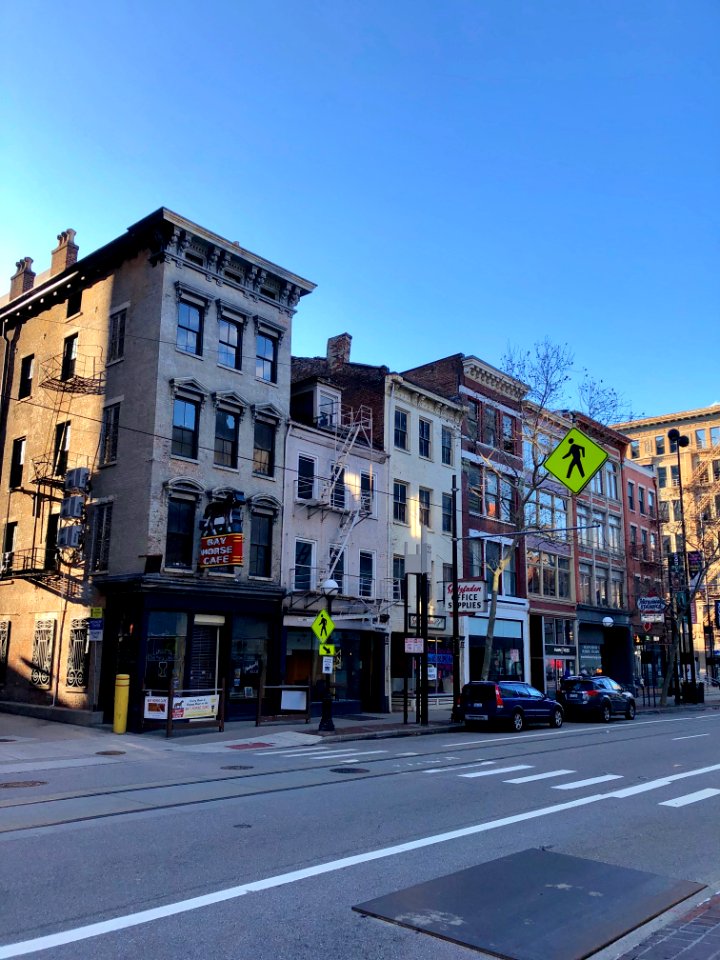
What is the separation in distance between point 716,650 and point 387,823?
69568 mm

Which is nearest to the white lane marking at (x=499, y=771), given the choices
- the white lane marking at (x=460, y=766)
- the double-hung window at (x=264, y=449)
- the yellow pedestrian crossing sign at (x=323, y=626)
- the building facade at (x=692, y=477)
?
the white lane marking at (x=460, y=766)

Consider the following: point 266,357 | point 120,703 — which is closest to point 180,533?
point 120,703

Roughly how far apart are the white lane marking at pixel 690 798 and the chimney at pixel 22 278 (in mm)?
30279

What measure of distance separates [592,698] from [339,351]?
17711 millimetres

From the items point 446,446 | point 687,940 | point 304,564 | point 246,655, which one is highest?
point 446,446

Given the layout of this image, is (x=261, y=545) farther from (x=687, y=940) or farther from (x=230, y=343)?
(x=687, y=940)

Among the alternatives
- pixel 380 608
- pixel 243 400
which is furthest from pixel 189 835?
pixel 380 608

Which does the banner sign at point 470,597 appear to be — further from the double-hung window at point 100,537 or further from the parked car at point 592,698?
the double-hung window at point 100,537

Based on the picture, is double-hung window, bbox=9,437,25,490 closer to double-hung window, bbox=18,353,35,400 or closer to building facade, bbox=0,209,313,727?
building facade, bbox=0,209,313,727

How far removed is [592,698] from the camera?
28531 mm

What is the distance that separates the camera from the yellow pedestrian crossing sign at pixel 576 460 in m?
13.9

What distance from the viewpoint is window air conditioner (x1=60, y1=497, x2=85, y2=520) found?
83.7 ft

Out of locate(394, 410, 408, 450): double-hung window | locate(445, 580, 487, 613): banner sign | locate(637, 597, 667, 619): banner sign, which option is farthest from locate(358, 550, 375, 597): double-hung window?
locate(637, 597, 667, 619): banner sign

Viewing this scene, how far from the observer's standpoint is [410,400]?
115ft
